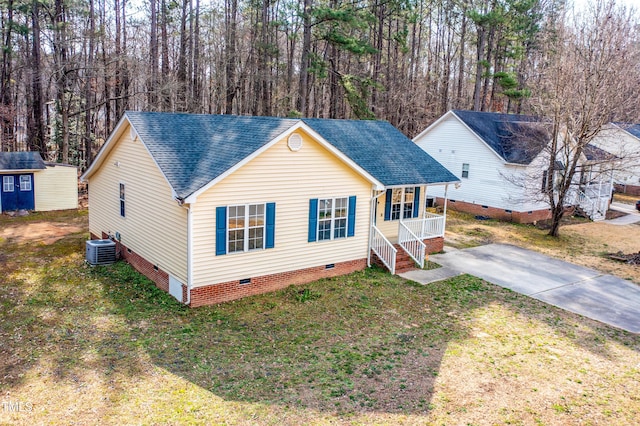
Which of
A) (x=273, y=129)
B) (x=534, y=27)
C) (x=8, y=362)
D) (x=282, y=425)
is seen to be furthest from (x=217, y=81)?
(x=282, y=425)

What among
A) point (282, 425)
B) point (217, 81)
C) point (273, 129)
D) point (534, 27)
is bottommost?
point (282, 425)

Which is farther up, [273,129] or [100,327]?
[273,129]

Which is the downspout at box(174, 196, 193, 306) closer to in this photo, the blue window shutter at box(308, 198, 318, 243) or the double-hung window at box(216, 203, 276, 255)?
the double-hung window at box(216, 203, 276, 255)

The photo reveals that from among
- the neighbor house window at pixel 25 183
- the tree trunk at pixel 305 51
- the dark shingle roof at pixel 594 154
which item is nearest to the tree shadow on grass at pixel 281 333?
the neighbor house window at pixel 25 183

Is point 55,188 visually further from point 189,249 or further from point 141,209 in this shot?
point 189,249

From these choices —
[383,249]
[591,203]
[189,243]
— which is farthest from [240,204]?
[591,203]

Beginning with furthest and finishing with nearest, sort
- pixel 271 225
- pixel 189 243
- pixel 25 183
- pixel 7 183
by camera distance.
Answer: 1. pixel 25 183
2. pixel 7 183
3. pixel 271 225
4. pixel 189 243

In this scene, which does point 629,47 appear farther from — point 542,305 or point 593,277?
point 542,305

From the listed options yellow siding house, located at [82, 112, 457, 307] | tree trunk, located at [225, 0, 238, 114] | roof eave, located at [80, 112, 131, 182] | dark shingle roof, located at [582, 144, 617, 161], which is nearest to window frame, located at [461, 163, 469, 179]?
dark shingle roof, located at [582, 144, 617, 161]
